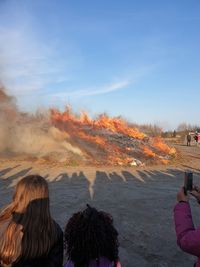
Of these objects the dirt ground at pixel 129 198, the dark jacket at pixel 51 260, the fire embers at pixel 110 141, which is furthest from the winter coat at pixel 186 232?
the fire embers at pixel 110 141

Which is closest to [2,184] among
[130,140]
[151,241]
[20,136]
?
[151,241]

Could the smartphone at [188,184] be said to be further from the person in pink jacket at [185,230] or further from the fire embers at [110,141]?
the fire embers at [110,141]

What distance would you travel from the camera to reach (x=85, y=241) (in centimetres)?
260

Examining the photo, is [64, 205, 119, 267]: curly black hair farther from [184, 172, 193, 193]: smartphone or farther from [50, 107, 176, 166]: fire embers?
[50, 107, 176, 166]: fire embers

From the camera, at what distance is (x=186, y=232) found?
2.54m

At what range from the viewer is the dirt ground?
239 inches

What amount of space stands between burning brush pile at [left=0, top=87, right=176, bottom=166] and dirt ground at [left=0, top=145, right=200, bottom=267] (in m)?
1.70

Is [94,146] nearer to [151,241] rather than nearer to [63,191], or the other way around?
[63,191]

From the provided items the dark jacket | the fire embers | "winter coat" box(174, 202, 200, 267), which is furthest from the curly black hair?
the fire embers

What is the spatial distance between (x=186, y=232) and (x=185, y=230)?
0.02 m

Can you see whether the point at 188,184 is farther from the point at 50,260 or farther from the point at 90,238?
the point at 50,260

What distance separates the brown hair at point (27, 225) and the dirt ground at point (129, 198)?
3306 mm

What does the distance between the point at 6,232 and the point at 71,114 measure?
19.4 metres

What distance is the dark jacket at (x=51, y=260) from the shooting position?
8.39 ft
